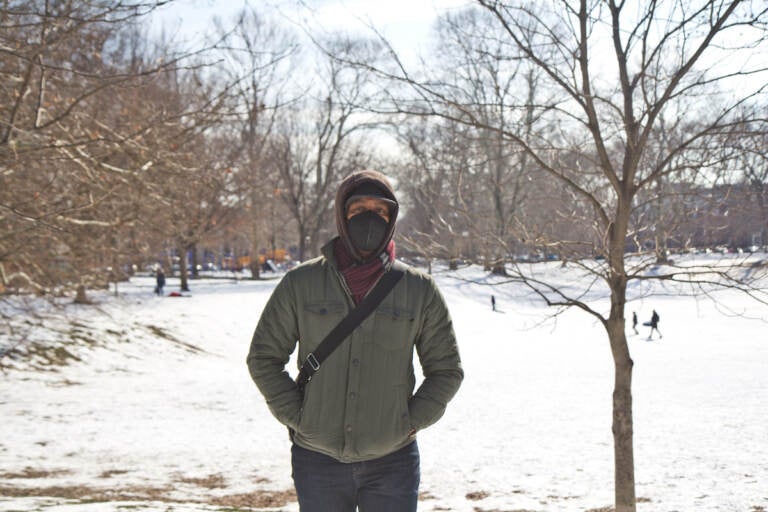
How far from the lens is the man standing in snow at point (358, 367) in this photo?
2.53 m

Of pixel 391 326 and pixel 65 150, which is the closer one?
pixel 391 326

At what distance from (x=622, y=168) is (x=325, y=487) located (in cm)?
385

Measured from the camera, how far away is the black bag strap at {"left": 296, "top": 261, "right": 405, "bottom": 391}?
251 cm

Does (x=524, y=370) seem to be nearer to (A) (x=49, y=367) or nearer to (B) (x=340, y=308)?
(A) (x=49, y=367)

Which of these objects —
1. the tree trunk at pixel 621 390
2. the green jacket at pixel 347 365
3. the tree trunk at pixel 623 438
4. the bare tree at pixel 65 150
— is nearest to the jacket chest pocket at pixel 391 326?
the green jacket at pixel 347 365

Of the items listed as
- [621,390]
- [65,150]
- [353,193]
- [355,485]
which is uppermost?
[65,150]

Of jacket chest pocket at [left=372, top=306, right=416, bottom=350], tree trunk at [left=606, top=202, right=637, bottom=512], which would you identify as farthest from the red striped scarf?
tree trunk at [left=606, top=202, right=637, bottom=512]

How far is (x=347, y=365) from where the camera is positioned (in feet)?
8.33

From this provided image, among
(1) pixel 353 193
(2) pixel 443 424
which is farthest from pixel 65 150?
(2) pixel 443 424

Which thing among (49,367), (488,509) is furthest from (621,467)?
(49,367)

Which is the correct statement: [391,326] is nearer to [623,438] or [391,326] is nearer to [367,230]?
[367,230]

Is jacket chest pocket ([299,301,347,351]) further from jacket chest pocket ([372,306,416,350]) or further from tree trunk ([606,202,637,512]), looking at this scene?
tree trunk ([606,202,637,512])

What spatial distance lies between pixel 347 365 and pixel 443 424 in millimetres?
10869

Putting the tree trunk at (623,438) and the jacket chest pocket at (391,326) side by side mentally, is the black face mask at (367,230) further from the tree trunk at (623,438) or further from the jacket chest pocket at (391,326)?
the tree trunk at (623,438)
